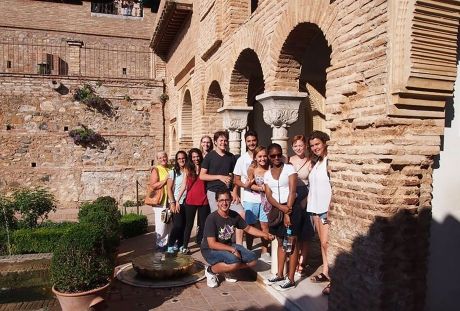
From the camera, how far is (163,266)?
216 inches

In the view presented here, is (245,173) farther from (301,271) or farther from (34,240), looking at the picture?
(34,240)

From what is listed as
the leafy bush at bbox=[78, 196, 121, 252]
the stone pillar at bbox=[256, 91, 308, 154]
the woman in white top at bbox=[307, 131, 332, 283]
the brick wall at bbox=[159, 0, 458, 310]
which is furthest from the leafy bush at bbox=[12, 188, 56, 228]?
the brick wall at bbox=[159, 0, 458, 310]

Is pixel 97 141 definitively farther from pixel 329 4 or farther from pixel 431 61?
pixel 431 61

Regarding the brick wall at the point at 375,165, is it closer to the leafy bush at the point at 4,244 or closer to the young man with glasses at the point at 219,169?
the young man with glasses at the point at 219,169

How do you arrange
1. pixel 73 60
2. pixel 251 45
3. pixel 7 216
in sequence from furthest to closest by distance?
pixel 73 60
pixel 7 216
pixel 251 45

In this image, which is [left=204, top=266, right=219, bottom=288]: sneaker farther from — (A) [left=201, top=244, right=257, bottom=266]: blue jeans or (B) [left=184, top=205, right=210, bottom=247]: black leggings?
(B) [left=184, top=205, right=210, bottom=247]: black leggings

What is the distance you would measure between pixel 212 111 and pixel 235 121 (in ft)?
6.21

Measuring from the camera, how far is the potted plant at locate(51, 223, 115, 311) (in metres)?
4.16

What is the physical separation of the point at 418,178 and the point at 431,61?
98 centimetres

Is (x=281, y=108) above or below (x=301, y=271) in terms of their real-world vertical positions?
above

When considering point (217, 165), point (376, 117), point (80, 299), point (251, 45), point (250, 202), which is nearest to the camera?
point (376, 117)

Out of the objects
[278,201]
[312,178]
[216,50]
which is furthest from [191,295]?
[216,50]

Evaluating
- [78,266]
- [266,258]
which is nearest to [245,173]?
[266,258]

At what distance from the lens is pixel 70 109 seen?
1642 cm
